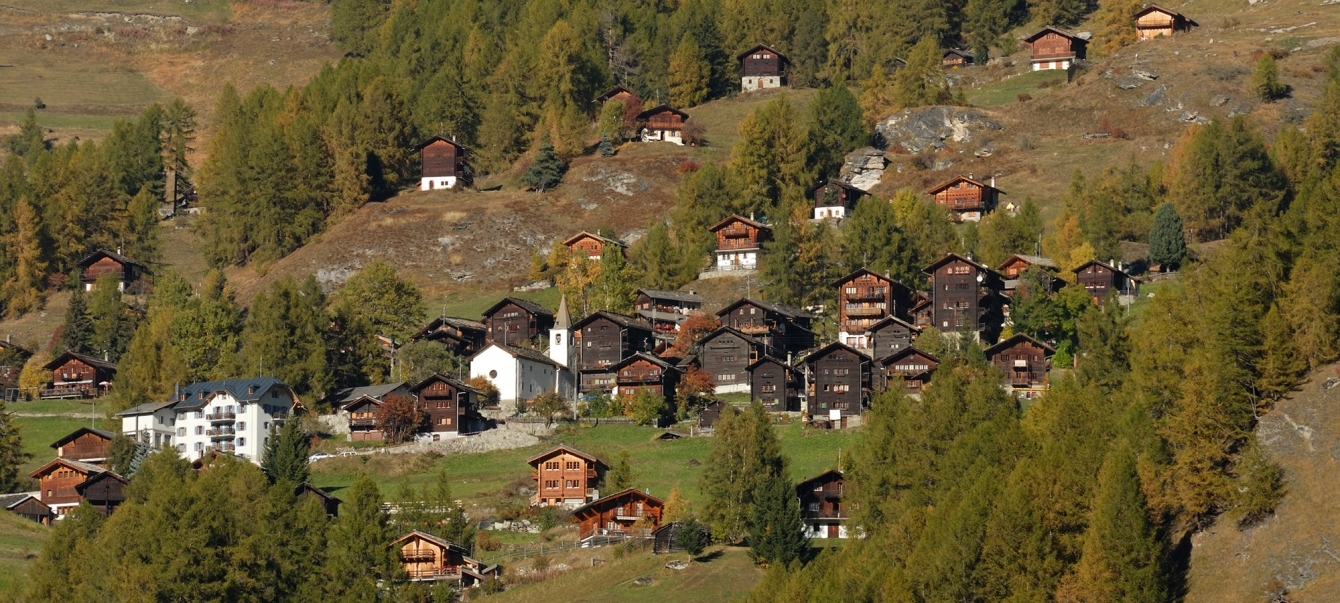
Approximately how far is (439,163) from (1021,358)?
232 ft

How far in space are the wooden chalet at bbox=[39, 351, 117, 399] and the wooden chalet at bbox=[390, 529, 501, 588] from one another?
49406 millimetres

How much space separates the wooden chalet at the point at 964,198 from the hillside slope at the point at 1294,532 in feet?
259

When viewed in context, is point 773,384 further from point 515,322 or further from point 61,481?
point 61,481

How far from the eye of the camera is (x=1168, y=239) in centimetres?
13438

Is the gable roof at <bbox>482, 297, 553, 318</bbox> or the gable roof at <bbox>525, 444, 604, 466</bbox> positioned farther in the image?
the gable roof at <bbox>482, 297, 553, 318</bbox>

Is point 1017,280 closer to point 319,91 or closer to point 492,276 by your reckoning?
point 492,276

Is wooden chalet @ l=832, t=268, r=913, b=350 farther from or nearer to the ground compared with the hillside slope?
farther from the ground

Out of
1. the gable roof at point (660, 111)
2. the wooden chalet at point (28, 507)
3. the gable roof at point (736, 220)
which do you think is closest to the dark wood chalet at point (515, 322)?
the gable roof at point (736, 220)

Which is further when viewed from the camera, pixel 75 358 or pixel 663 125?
pixel 663 125

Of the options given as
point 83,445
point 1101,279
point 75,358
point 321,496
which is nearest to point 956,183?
point 1101,279

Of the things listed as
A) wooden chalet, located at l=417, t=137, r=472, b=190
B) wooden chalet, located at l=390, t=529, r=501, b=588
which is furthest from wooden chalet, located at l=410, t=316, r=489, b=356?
→ wooden chalet, located at l=390, t=529, r=501, b=588

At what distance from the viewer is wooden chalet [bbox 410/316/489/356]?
134 meters

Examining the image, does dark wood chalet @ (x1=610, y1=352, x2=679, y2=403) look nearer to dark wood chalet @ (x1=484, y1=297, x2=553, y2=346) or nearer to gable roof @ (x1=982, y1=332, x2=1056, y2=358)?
dark wood chalet @ (x1=484, y1=297, x2=553, y2=346)

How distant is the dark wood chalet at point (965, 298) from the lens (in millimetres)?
128375
